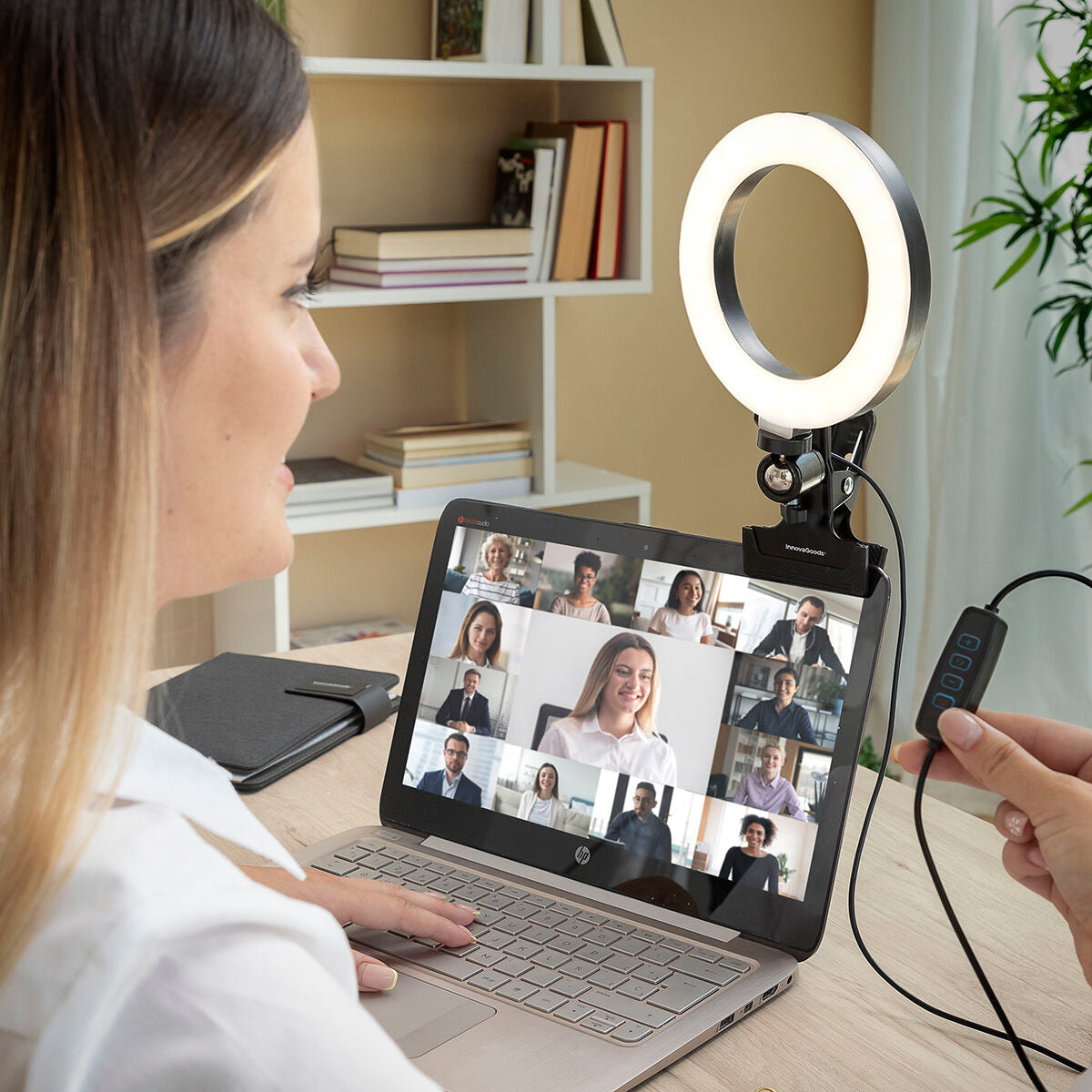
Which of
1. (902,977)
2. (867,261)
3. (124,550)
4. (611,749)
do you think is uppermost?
(867,261)

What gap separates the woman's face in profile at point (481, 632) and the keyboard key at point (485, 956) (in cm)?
25

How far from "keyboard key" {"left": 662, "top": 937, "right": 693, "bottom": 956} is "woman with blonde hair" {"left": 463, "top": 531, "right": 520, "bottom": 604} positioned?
0.94 ft

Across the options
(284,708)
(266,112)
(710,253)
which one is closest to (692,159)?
(284,708)

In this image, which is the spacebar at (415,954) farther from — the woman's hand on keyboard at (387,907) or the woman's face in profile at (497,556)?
the woman's face in profile at (497,556)

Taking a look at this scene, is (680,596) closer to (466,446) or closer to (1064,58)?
(466,446)

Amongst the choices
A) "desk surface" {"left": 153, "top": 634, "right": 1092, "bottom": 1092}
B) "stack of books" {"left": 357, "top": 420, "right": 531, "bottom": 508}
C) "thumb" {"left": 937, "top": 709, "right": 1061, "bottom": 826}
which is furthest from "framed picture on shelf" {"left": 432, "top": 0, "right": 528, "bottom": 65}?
"thumb" {"left": 937, "top": 709, "right": 1061, "bottom": 826}

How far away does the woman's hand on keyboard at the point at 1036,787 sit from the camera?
2.35ft

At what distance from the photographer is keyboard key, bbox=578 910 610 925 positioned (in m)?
0.86

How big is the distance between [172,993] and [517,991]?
38 cm

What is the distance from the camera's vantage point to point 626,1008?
2.47 feet

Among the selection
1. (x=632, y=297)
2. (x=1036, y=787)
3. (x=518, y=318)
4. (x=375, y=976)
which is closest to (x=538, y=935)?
(x=375, y=976)

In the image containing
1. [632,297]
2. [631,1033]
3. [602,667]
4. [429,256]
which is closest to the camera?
[631,1033]

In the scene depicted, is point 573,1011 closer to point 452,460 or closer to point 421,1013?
point 421,1013

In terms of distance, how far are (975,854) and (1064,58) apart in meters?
1.81
